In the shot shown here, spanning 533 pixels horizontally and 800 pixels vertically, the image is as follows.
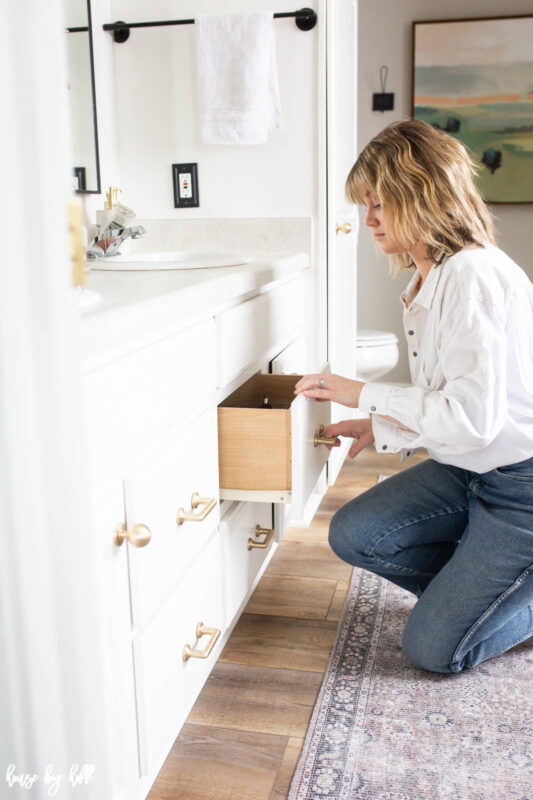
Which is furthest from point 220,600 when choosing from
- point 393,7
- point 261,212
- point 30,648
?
point 393,7

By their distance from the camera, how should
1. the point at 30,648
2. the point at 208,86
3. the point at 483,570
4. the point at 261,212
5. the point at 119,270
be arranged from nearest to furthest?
the point at 30,648 → the point at 483,570 → the point at 119,270 → the point at 208,86 → the point at 261,212

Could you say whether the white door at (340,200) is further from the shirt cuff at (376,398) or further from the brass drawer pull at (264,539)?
the shirt cuff at (376,398)

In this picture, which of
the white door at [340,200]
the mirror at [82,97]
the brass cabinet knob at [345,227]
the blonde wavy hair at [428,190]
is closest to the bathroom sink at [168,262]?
the mirror at [82,97]

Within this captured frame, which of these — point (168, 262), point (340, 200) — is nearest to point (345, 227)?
point (340, 200)

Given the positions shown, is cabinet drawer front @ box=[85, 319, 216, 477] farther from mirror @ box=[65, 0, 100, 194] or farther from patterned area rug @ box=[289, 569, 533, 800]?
mirror @ box=[65, 0, 100, 194]

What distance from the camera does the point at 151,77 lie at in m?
2.22

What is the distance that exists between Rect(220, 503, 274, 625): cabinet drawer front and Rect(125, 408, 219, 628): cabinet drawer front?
120mm

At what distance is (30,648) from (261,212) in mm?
1841

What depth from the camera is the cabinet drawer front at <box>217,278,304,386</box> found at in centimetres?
145

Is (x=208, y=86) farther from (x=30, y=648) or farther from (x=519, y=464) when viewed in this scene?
(x=30, y=648)

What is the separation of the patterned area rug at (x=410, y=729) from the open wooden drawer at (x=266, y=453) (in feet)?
1.24

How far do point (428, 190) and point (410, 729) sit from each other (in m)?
0.93

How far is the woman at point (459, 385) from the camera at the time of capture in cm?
131

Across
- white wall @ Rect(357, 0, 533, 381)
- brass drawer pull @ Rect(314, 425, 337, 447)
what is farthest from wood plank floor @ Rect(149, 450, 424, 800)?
white wall @ Rect(357, 0, 533, 381)
